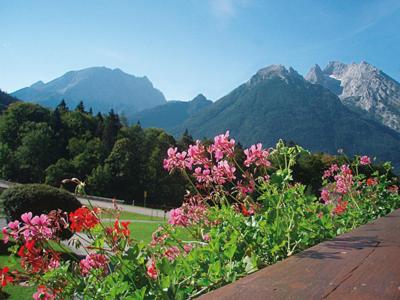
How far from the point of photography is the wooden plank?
99 centimetres

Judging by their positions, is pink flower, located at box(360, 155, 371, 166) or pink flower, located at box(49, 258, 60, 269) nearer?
pink flower, located at box(49, 258, 60, 269)

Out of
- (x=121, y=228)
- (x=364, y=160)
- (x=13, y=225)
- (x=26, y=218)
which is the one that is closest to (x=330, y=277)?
(x=121, y=228)

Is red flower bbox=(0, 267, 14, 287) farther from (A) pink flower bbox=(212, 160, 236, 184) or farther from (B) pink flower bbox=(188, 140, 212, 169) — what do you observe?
(A) pink flower bbox=(212, 160, 236, 184)

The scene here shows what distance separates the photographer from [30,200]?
14289mm

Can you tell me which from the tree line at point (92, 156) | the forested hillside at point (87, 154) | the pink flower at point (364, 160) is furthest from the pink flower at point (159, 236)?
the forested hillside at point (87, 154)

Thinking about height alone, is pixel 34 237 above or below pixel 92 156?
above

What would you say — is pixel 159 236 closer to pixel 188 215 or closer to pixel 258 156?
pixel 188 215

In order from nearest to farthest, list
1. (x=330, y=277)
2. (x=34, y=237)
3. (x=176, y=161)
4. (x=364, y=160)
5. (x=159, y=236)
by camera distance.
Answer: (x=330, y=277) → (x=34, y=237) → (x=159, y=236) → (x=176, y=161) → (x=364, y=160)

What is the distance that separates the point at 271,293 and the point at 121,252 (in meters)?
0.87

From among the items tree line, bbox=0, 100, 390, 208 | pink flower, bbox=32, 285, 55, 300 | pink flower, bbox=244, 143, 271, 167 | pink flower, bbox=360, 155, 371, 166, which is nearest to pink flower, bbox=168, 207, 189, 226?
pink flower, bbox=244, 143, 271, 167

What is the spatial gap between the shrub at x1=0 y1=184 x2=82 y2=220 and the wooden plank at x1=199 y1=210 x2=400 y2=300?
554 inches

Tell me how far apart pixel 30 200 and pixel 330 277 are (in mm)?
14647

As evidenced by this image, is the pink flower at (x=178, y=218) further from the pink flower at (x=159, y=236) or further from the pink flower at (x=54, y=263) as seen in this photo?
the pink flower at (x=54, y=263)

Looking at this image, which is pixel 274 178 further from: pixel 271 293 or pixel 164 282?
pixel 271 293
